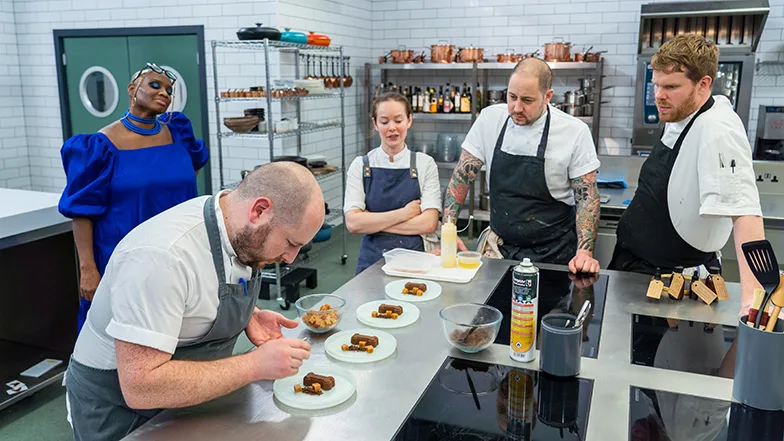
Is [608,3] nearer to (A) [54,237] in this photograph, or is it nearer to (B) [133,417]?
(A) [54,237]

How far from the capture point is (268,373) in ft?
5.10

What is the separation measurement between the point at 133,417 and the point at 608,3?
666 centimetres

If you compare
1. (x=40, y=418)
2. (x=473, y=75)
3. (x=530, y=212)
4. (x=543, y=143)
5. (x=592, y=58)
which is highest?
(x=592, y=58)

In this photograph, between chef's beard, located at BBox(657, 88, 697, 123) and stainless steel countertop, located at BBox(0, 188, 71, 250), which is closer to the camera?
chef's beard, located at BBox(657, 88, 697, 123)

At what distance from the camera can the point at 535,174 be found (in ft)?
9.95

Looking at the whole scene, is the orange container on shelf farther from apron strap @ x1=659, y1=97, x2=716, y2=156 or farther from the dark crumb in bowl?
the dark crumb in bowl

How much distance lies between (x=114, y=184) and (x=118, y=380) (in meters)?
1.46

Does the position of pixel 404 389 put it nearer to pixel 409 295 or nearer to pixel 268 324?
pixel 268 324

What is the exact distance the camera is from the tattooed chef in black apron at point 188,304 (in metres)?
1.43

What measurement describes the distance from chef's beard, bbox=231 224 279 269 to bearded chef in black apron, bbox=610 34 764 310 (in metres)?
1.51

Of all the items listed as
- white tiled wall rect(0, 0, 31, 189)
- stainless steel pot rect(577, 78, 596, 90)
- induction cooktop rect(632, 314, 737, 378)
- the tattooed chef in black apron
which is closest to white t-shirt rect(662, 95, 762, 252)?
induction cooktop rect(632, 314, 737, 378)

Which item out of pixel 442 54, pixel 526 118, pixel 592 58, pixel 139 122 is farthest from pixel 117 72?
pixel 526 118

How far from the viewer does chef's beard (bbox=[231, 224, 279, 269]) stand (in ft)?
5.08

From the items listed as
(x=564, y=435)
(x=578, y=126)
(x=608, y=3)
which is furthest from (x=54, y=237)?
(x=608, y=3)
